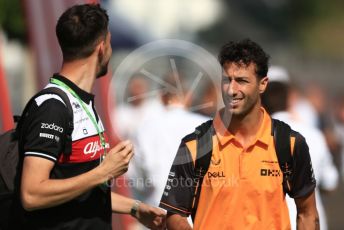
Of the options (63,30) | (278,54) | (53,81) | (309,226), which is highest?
(278,54)

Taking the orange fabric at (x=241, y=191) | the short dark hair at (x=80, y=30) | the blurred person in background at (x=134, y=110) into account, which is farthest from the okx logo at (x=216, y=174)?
the blurred person in background at (x=134, y=110)

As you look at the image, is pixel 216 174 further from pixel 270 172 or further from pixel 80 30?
pixel 80 30

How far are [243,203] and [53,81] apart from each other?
111 centimetres

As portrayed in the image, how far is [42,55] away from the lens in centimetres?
657

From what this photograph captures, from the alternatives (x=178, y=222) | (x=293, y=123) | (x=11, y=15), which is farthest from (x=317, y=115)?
(x=178, y=222)

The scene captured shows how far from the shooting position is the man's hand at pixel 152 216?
4484mm

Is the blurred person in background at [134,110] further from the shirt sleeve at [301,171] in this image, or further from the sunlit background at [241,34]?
the shirt sleeve at [301,171]

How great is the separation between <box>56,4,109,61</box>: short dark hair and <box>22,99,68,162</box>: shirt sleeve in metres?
0.31

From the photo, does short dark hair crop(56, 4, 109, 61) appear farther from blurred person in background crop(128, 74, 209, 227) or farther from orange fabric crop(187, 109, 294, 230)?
blurred person in background crop(128, 74, 209, 227)

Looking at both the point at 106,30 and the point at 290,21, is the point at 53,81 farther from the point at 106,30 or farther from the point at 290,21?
the point at 290,21

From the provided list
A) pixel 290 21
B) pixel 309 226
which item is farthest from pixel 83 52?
pixel 290 21

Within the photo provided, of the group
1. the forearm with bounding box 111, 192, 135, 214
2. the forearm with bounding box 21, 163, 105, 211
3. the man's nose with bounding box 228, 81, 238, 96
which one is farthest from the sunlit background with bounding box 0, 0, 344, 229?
the forearm with bounding box 21, 163, 105, 211

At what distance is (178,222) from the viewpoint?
4.19 m

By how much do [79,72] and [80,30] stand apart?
0.66 feet
